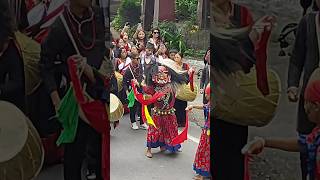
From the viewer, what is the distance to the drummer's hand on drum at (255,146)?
191 cm

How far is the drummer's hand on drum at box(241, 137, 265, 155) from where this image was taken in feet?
6.26

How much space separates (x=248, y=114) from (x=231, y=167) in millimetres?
220

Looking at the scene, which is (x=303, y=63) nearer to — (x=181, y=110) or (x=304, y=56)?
(x=304, y=56)

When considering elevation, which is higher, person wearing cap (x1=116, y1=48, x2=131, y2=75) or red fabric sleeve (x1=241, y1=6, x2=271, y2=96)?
red fabric sleeve (x1=241, y1=6, x2=271, y2=96)

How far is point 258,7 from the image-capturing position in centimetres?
183

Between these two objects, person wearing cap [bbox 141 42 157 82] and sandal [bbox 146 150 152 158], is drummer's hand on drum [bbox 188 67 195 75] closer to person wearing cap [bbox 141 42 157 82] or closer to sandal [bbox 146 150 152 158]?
person wearing cap [bbox 141 42 157 82]

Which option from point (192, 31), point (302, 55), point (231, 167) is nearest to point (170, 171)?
point (192, 31)

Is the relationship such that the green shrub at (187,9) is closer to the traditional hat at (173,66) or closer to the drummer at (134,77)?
the traditional hat at (173,66)

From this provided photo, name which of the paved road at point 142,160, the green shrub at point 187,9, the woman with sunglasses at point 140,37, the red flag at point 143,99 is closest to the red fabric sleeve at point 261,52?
the paved road at point 142,160

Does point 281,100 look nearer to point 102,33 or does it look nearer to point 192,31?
point 102,33

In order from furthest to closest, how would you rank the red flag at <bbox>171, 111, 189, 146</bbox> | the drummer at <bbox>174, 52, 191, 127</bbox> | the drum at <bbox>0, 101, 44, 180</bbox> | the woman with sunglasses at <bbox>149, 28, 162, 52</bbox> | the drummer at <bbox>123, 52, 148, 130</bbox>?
the drummer at <bbox>123, 52, 148, 130</bbox> < the woman with sunglasses at <bbox>149, 28, 162, 52</bbox> < the drummer at <bbox>174, 52, 191, 127</bbox> < the red flag at <bbox>171, 111, 189, 146</bbox> < the drum at <bbox>0, 101, 44, 180</bbox>

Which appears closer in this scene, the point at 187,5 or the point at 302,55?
the point at 302,55

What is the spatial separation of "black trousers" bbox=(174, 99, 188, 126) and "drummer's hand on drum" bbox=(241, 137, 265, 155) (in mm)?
2625

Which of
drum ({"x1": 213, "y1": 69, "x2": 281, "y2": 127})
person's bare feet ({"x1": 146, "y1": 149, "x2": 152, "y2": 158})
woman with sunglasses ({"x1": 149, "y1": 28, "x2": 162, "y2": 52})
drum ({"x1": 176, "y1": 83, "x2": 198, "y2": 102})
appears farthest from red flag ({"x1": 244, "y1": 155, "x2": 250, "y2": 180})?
woman with sunglasses ({"x1": 149, "y1": 28, "x2": 162, "y2": 52})
